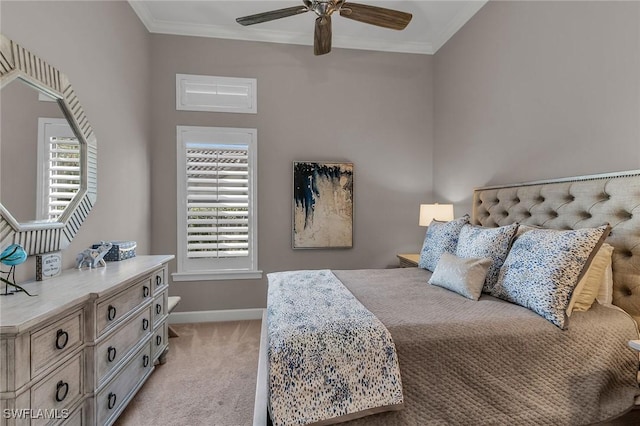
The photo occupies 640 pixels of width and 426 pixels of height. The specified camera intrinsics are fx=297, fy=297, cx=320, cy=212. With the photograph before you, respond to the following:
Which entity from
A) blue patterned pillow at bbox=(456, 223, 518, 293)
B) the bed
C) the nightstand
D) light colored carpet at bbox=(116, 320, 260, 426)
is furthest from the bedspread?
the nightstand

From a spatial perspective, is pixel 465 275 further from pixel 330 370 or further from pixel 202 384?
pixel 202 384

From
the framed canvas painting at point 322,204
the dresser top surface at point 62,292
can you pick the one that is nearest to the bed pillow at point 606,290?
the framed canvas painting at point 322,204

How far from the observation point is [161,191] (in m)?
3.25

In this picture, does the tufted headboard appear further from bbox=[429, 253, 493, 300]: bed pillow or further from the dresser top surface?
the dresser top surface

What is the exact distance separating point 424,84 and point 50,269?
12.9 ft

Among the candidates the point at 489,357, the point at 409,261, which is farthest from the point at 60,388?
the point at 409,261

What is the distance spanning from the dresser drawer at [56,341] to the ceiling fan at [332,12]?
2.09 m

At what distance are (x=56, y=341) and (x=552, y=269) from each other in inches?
88.3

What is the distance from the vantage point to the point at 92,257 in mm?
1958

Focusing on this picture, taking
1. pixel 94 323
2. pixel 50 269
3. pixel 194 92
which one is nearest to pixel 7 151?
pixel 50 269

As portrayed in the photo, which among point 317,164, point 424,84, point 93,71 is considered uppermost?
point 424,84

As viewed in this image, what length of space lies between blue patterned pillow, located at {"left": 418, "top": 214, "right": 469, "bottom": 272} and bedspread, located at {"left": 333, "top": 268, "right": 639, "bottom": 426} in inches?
35.6

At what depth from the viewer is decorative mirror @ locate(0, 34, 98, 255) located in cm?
144

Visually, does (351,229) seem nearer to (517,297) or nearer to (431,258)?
(431,258)
